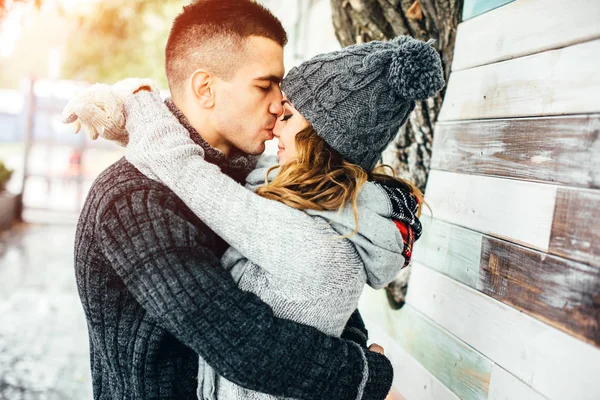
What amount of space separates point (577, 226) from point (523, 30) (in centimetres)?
57

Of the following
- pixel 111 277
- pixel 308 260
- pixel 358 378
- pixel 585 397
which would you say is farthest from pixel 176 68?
pixel 585 397

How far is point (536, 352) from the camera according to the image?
124 centimetres

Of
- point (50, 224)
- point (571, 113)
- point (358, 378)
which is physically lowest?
point (50, 224)

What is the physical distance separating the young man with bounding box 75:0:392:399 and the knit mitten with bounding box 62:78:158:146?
12 centimetres

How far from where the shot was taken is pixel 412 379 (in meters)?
1.92

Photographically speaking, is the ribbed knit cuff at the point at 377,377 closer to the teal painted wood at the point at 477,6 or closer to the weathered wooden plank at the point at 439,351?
the weathered wooden plank at the point at 439,351

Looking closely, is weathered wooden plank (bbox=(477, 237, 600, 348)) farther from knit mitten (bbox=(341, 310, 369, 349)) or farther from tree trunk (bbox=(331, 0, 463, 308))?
tree trunk (bbox=(331, 0, 463, 308))


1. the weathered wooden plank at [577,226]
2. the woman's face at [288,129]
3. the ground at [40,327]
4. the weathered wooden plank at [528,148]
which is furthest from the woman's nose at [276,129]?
the ground at [40,327]

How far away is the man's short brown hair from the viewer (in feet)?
5.27

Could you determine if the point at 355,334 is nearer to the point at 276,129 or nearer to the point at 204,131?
the point at 276,129

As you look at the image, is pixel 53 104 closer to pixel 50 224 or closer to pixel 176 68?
pixel 50 224

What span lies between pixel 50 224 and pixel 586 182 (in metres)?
8.37

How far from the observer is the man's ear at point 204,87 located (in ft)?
5.27

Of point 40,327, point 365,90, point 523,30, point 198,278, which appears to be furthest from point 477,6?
point 40,327
